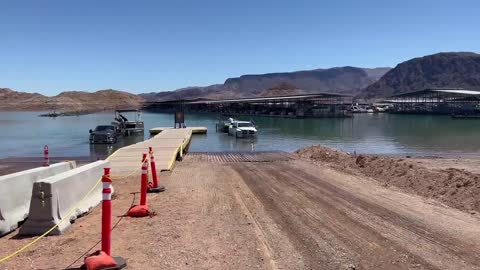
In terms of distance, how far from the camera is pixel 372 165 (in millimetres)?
22094

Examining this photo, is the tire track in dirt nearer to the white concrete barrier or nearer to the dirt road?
the dirt road

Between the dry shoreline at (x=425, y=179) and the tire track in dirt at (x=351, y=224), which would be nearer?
the tire track in dirt at (x=351, y=224)

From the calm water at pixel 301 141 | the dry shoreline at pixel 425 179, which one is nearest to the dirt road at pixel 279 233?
the dry shoreline at pixel 425 179

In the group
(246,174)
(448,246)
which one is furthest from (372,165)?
(448,246)

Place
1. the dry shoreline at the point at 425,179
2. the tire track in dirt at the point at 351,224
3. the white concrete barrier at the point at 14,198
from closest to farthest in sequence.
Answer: the tire track in dirt at the point at 351,224, the white concrete barrier at the point at 14,198, the dry shoreline at the point at 425,179

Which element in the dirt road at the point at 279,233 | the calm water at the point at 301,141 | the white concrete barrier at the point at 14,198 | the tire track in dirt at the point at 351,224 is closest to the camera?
the dirt road at the point at 279,233

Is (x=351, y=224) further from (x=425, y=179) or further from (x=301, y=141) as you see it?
(x=301, y=141)

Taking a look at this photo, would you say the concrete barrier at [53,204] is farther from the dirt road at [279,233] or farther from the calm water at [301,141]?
the calm water at [301,141]

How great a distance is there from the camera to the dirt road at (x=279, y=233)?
781cm

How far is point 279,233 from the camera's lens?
951 centimetres

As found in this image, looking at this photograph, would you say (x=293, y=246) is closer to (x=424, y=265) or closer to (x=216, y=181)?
(x=424, y=265)

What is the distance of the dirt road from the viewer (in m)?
7.81

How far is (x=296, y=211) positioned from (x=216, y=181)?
6240 mm

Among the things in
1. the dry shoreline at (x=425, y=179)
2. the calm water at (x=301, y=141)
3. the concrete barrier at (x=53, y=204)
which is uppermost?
the concrete barrier at (x=53, y=204)
